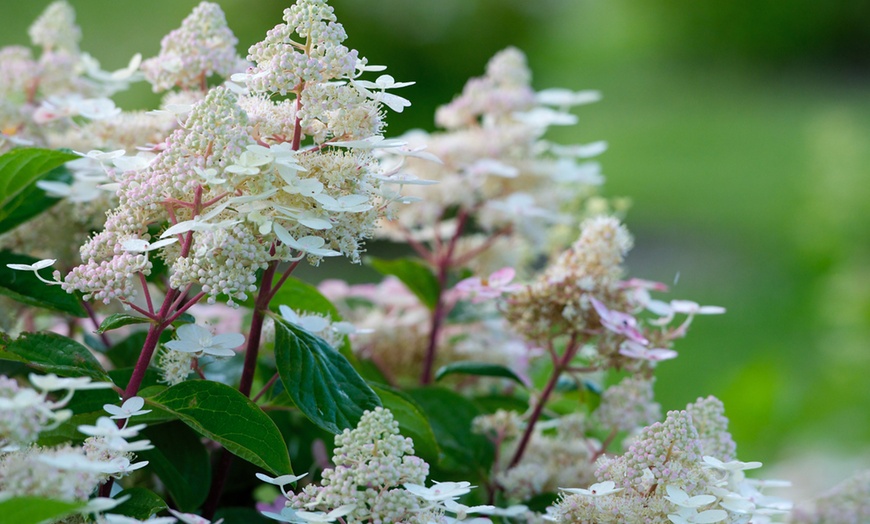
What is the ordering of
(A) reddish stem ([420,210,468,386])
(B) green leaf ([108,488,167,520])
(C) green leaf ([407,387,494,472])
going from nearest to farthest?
1. (B) green leaf ([108,488,167,520])
2. (C) green leaf ([407,387,494,472])
3. (A) reddish stem ([420,210,468,386])

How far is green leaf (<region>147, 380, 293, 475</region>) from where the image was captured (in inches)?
20.7

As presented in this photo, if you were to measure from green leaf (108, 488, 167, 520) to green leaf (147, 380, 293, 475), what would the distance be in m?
0.04

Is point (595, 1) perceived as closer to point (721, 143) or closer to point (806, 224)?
point (721, 143)

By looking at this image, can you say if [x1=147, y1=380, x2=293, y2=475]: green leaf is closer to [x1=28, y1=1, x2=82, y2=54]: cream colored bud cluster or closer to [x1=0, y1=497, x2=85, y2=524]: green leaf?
[x1=0, y1=497, x2=85, y2=524]: green leaf

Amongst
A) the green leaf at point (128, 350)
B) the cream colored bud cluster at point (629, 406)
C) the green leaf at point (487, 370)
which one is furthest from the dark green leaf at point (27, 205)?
the cream colored bud cluster at point (629, 406)

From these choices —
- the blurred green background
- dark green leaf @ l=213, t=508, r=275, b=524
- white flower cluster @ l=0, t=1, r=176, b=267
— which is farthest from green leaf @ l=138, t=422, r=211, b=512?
the blurred green background

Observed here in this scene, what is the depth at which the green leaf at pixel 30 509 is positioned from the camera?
39 cm

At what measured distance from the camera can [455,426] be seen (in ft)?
2.45

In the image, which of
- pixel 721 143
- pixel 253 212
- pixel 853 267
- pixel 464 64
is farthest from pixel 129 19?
pixel 253 212

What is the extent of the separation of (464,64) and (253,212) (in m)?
4.01

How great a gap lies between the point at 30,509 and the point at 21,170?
1.03ft

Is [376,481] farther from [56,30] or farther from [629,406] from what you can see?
[56,30]

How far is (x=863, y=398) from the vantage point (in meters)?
2.08

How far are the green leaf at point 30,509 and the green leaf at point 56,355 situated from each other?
15 centimetres
